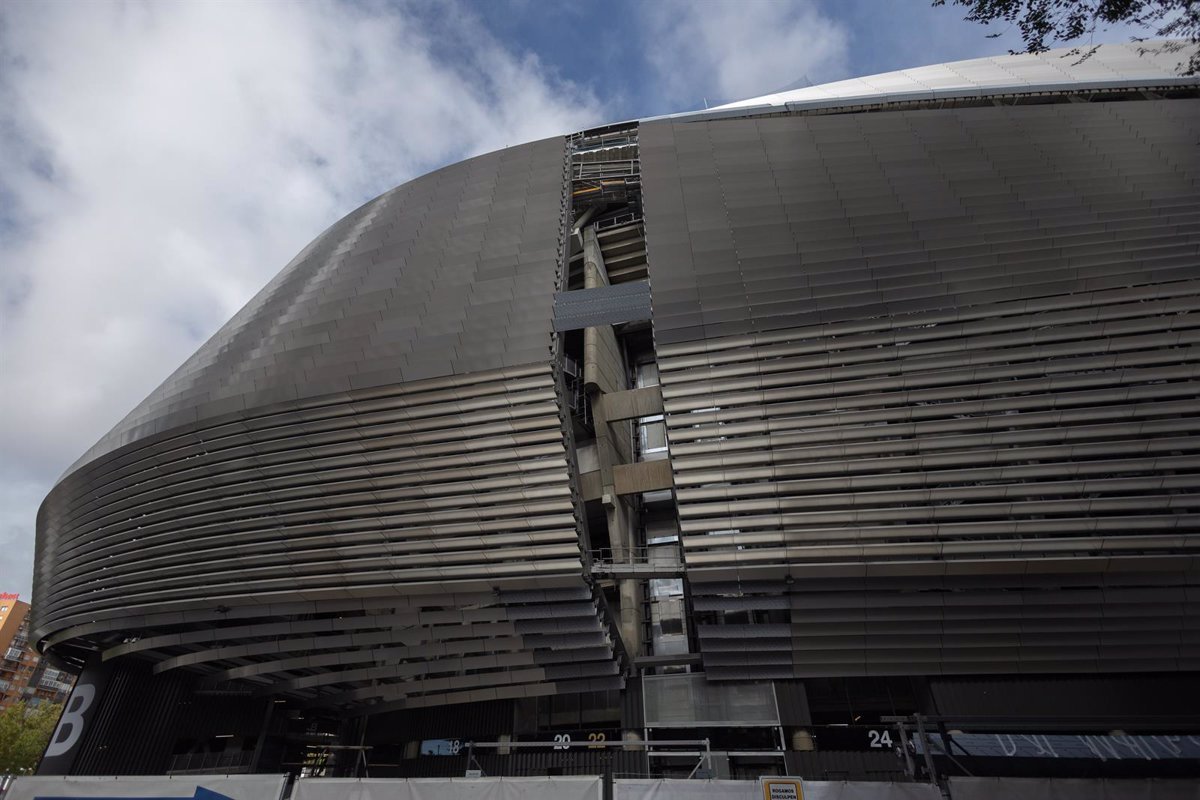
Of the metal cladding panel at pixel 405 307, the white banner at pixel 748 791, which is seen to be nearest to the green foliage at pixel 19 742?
the metal cladding panel at pixel 405 307

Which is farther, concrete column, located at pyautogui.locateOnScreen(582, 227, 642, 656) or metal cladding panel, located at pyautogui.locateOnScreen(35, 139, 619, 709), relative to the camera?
concrete column, located at pyautogui.locateOnScreen(582, 227, 642, 656)

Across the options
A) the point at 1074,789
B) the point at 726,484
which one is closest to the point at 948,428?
the point at 726,484

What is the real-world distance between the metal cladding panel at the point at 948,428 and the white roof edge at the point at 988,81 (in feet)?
39.5

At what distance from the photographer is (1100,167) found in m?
22.9

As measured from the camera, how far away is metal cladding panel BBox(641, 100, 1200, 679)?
17062 millimetres

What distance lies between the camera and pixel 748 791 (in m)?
6.69

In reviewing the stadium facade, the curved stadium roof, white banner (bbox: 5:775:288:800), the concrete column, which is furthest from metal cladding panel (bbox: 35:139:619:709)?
Answer: the curved stadium roof

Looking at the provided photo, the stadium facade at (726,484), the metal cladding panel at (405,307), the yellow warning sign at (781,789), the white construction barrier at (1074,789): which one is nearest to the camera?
the white construction barrier at (1074,789)

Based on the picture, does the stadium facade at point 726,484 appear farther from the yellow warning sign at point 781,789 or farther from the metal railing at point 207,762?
the yellow warning sign at point 781,789

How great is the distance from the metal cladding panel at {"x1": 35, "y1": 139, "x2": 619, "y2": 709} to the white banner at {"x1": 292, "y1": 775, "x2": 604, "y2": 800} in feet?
38.1

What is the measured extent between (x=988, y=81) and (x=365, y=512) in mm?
37275

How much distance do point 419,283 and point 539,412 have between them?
8.45 metres

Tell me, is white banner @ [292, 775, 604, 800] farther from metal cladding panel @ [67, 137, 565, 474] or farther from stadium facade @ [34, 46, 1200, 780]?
metal cladding panel @ [67, 137, 565, 474]

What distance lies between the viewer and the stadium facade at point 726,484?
17516 mm
